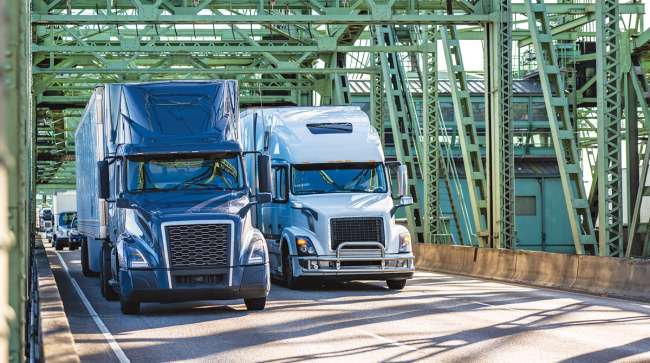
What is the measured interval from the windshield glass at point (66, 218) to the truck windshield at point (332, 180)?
42.0 m

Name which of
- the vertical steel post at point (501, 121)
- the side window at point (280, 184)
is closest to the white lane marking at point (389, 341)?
the side window at point (280, 184)

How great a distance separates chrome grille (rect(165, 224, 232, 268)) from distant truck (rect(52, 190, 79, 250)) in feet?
150

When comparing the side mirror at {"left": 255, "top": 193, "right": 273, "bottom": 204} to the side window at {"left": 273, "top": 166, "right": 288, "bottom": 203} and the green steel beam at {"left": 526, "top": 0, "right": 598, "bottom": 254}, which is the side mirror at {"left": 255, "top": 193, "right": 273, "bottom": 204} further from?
the green steel beam at {"left": 526, "top": 0, "right": 598, "bottom": 254}

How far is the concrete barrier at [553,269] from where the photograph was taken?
20.7m

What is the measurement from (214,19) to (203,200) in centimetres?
980

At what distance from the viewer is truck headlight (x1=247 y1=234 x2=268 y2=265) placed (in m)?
18.2

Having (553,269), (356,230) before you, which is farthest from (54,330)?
(553,269)

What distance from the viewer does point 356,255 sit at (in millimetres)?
23234

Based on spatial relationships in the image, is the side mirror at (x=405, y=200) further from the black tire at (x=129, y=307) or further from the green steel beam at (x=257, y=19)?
the black tire at (x=129, y=307)

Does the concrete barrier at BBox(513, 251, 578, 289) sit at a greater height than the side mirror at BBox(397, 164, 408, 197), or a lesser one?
lesser

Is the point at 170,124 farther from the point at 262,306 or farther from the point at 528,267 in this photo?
the point at 528,267

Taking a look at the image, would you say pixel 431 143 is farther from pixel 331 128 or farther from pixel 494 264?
pixel 331 128

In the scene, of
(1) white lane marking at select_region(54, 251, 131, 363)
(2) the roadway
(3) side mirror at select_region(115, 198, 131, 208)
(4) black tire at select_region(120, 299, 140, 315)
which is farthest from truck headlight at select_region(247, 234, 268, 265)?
(1) white lane marking at select_region(54, 251, 131, 363)

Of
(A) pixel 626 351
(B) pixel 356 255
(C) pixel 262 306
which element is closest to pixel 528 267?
(B) pixel 356 255
